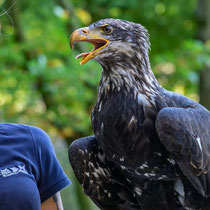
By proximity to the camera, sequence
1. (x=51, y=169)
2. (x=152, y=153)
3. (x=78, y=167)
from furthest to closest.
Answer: (x=78, y=167) < (x=152, y=153) < (x=51, y=169)

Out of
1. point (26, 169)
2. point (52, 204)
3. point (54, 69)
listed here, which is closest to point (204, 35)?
point (54, 69)

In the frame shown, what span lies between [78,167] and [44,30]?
4.91m

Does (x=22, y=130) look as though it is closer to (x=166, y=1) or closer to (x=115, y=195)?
(x=115, y=195)

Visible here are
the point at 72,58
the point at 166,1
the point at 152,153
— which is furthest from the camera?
the point at 166,1

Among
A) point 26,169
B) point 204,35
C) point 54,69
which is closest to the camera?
point 26,169

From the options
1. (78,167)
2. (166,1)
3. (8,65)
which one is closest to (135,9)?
(166,1)

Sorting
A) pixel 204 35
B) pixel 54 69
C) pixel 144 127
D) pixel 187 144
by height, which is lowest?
pixel 204 35

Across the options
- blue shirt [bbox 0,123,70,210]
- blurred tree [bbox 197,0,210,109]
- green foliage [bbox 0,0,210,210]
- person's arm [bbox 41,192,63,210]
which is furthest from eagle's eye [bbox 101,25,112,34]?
blurred tree [bbox 197,0,210,109]

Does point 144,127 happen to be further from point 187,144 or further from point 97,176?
point 97,176

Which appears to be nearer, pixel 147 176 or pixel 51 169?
pixel 51 169

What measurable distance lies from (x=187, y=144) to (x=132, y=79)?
1.84 ft

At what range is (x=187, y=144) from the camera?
2.71m

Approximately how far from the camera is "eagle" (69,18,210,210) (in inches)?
107

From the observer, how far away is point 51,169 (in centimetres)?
265
